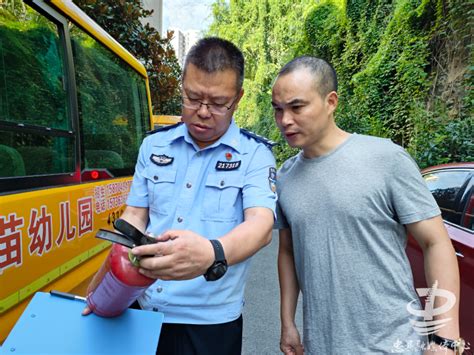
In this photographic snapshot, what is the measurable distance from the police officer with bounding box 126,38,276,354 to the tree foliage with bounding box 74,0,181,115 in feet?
14.6

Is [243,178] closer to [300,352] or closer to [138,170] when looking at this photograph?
[138,170]

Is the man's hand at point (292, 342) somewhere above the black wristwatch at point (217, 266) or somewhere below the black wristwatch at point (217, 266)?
below

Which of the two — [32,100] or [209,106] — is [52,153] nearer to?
[32,100]

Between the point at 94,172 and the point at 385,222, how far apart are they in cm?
193

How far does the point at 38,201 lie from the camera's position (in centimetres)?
167

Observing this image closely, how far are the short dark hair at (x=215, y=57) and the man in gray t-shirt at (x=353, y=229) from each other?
0.74 feet

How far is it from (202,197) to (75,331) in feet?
1.72

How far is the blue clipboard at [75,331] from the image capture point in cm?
90

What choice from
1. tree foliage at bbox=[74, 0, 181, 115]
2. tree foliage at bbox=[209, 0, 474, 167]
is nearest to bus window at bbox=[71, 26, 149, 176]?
tree foliage at bbox=[74, 0, 181, 115]

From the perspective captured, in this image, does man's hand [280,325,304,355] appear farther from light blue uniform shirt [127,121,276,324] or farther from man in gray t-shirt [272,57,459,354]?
light blue uniform shirt [127,121,276,324]

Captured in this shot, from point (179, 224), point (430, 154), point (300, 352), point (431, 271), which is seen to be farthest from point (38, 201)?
point (430, 154)

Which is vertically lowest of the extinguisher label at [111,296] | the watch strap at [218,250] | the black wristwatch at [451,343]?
the black wristwatch at [451,343]

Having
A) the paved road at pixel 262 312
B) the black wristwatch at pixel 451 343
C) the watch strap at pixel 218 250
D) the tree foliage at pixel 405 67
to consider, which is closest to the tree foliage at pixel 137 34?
the paved road at pixel 262 312

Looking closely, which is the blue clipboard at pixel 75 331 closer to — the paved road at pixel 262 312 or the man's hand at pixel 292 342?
the man's hand at pixel 292 342
